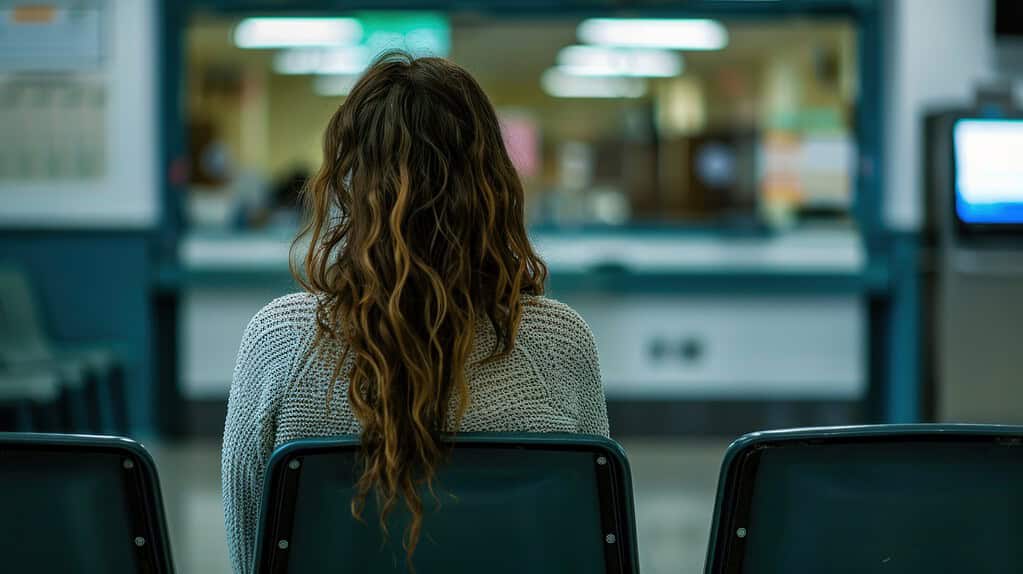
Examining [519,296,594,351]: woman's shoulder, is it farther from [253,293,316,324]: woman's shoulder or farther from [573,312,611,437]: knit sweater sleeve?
[253,293,316,324]: woman's shoulder

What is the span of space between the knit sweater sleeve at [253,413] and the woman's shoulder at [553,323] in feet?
0.91

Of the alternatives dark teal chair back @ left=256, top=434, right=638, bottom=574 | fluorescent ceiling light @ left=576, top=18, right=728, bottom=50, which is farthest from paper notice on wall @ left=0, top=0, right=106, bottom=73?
dark teal chair back @ left=256, top=434, right=638, bottom=574

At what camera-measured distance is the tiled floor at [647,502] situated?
11.2 feet

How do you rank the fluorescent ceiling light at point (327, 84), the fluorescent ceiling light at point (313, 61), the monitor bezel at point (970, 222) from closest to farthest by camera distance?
the monitor bezel at point (970, 222), the fluorescent ceiling light at point (313, 61), the fluorescent ceiling light at point (327, 84)

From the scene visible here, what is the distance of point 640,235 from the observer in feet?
18.1

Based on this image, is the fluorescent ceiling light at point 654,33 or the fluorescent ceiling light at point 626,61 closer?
the fluorescent ceiling light at point 654,33

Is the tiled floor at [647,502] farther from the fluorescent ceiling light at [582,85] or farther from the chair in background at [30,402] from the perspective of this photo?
the fluorescent ceiling light at [582,85]

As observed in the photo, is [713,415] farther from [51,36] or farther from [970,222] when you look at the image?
[51,36]

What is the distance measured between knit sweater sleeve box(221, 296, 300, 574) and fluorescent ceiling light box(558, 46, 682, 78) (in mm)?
8245

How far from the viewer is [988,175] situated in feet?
15.4

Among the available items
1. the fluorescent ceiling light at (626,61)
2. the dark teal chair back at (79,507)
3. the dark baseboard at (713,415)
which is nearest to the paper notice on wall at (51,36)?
the dark baseboard at (713,415)

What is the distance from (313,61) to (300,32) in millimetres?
4280

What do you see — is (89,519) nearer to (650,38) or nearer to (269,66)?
(650,38)

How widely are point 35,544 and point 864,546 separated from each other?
3.01 ft
